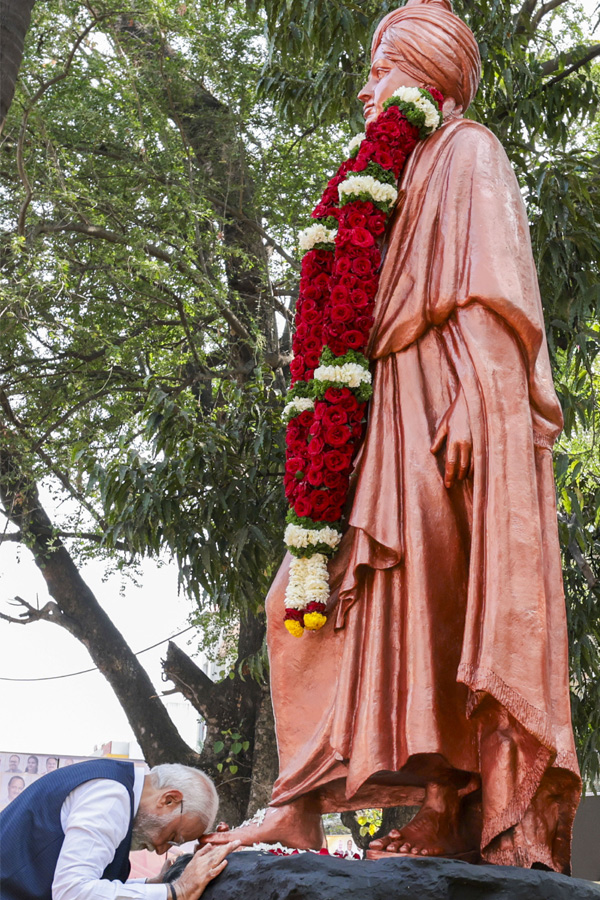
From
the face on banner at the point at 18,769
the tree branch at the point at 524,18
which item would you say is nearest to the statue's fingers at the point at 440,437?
the tree branch at the point at 524,18

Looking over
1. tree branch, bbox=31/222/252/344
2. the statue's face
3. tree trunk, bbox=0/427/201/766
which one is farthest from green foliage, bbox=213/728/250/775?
the statue's face

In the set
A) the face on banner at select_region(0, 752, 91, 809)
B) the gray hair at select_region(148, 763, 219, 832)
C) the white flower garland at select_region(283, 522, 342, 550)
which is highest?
the white flower garland at select_region(283, 522, 342, 550)

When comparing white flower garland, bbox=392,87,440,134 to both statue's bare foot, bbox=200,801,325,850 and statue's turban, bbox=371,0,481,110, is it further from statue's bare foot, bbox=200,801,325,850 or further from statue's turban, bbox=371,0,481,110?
statue's bare foot, bbox=200,801,325,850

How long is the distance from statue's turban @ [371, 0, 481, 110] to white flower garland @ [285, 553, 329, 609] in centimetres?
208

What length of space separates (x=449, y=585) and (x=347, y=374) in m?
0.81

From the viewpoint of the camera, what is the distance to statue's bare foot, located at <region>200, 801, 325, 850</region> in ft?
10.4

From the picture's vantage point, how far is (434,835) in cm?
304

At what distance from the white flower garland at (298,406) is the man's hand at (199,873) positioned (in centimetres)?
157

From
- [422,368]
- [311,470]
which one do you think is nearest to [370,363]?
[422,368]

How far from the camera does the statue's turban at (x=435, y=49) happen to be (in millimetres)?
4109

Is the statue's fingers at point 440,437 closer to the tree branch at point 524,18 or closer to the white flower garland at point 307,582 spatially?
the white flower garland at point 307,582

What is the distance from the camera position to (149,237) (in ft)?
30.2

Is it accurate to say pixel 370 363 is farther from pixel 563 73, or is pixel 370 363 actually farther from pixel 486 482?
pixel 563 73

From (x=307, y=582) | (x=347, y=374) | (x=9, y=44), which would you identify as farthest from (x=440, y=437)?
(x=9, y=44)
